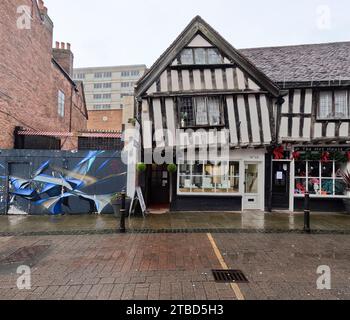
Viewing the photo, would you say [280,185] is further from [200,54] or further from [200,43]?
[200,43]

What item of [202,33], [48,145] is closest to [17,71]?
[48,145]

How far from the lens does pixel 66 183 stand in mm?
9773

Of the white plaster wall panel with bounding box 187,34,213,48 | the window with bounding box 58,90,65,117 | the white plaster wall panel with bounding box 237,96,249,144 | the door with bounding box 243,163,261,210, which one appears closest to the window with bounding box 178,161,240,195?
the door with bounding box 243,163,261,210

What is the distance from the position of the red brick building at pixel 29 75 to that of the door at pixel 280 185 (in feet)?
37.7

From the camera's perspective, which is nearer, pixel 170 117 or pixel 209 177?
pixel 170 117

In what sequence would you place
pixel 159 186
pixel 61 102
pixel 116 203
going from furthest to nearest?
pixel 61 102
pixel 159 186
pixel 116 203

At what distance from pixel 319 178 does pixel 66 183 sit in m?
10.1

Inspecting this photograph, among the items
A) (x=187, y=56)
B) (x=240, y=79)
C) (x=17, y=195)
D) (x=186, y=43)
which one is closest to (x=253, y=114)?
(x=240, y=79)

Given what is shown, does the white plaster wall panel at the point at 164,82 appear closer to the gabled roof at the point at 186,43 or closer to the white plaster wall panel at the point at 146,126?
the gabled roof at the point at 186,43

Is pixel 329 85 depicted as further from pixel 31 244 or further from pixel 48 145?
pixel 48 145

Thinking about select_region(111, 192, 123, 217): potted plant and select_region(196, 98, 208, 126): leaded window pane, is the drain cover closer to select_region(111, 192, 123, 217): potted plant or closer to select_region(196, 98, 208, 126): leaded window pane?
select_region(111, 192, 123, 217): potted plant

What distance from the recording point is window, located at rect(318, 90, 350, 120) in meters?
10.6

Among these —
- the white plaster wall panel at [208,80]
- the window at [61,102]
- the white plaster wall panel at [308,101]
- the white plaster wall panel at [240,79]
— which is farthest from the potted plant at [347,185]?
the window at [61,102]

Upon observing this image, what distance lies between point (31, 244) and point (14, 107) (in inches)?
319
